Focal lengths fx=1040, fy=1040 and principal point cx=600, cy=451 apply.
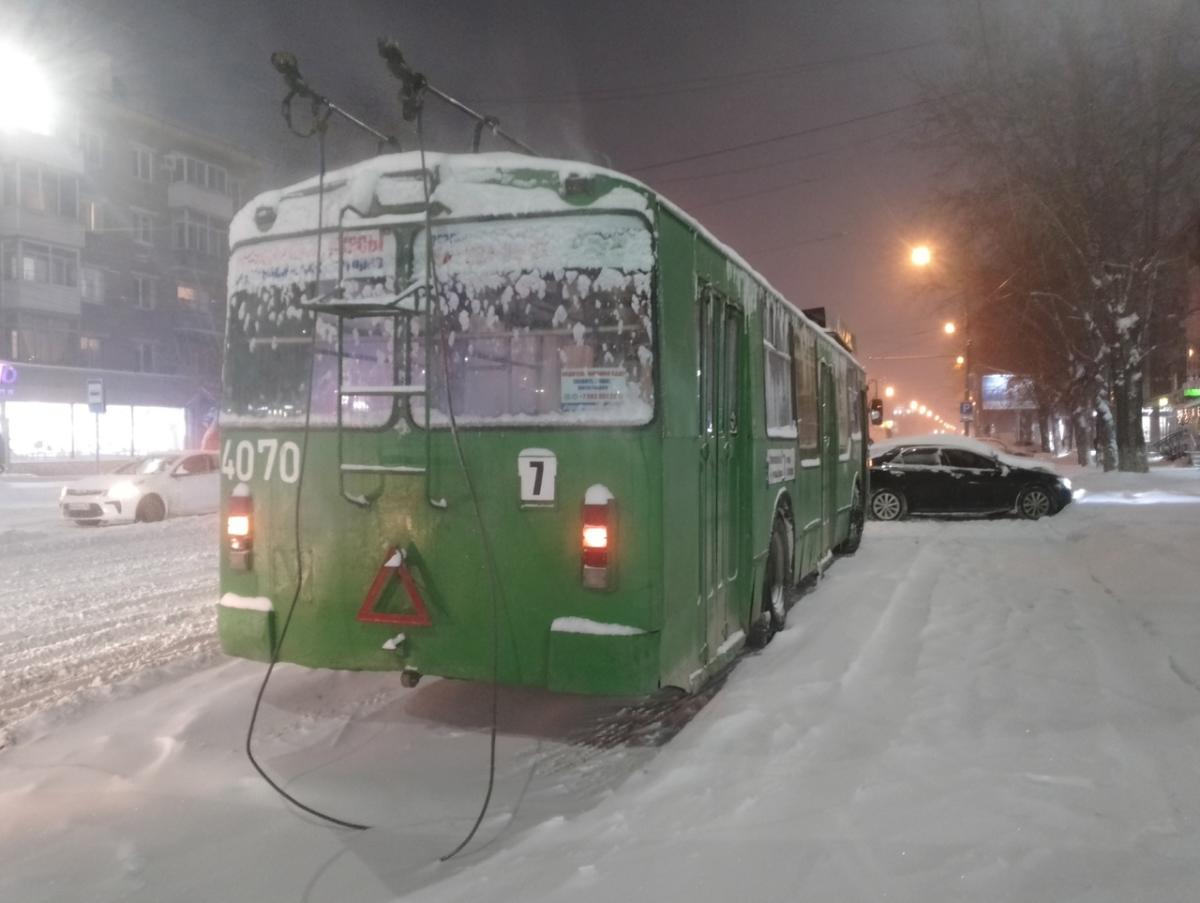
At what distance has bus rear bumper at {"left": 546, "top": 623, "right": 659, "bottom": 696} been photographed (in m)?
5.16

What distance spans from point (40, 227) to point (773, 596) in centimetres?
4276

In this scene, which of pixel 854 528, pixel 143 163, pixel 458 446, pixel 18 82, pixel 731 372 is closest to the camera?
pixel 458 446

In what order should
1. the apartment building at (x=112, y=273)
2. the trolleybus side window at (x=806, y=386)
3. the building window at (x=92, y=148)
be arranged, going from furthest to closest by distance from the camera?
the building window at (x=92, y=148), the apartment building at (x=112, y=273), the trolleybus side window at (x=806, y=386)

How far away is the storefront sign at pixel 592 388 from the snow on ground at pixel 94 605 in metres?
4.01

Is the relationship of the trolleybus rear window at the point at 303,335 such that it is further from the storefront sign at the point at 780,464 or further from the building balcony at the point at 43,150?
the building balcony at the point at 43,150

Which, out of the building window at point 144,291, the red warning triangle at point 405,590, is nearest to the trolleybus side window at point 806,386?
the red warning triangle at point 405,590

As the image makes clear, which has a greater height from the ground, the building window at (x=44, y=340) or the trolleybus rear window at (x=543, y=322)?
the building window at (x=44, y=340)

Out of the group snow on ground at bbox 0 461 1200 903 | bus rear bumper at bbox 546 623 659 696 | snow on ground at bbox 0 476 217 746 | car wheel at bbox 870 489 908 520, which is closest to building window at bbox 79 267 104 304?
snow on ground at bbox 0 476 217 746

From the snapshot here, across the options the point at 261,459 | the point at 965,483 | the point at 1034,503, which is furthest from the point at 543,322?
the point at 1034,503

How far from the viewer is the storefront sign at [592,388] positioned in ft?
17.1

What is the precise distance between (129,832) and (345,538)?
1727mm

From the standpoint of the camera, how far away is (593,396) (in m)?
5.22

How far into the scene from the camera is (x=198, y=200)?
49938 millimetres

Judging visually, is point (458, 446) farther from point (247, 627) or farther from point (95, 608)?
point (95, 608)
